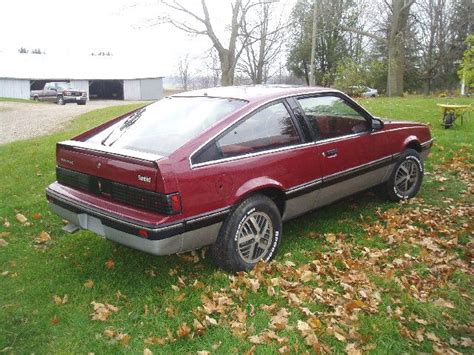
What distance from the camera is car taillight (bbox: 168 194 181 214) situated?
353cm

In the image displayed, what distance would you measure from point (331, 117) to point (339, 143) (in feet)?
1.00

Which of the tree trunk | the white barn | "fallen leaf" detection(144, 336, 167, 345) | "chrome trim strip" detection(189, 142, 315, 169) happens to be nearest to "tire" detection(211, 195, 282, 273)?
"chrome trim strip" detection(189, 142, 315, 169)

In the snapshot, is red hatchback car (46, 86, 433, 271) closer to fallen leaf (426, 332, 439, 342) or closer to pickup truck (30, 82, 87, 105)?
fallen leaf (426, 332, 439, 342)

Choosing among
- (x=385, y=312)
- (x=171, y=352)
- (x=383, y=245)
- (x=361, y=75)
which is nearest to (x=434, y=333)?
(x=385, y=312)

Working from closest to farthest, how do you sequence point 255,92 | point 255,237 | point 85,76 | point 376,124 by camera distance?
point 255,237
point 255,92
point 376,124
point 85,76

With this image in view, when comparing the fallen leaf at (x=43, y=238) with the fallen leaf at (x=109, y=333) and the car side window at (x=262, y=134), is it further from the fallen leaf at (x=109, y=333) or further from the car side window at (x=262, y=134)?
the car side window at (x=262, y=134)

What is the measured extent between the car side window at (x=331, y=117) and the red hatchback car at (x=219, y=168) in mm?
14

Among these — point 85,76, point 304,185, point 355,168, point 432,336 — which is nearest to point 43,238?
point 304,185

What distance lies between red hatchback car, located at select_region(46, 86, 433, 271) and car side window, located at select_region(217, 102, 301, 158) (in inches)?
Result: 0.4

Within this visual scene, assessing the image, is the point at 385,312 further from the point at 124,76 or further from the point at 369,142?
the point at 124,76

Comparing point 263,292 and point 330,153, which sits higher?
point 330,153

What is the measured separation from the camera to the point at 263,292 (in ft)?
12.8

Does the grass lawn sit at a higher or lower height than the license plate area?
lower

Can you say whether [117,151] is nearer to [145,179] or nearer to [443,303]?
[145,179]
